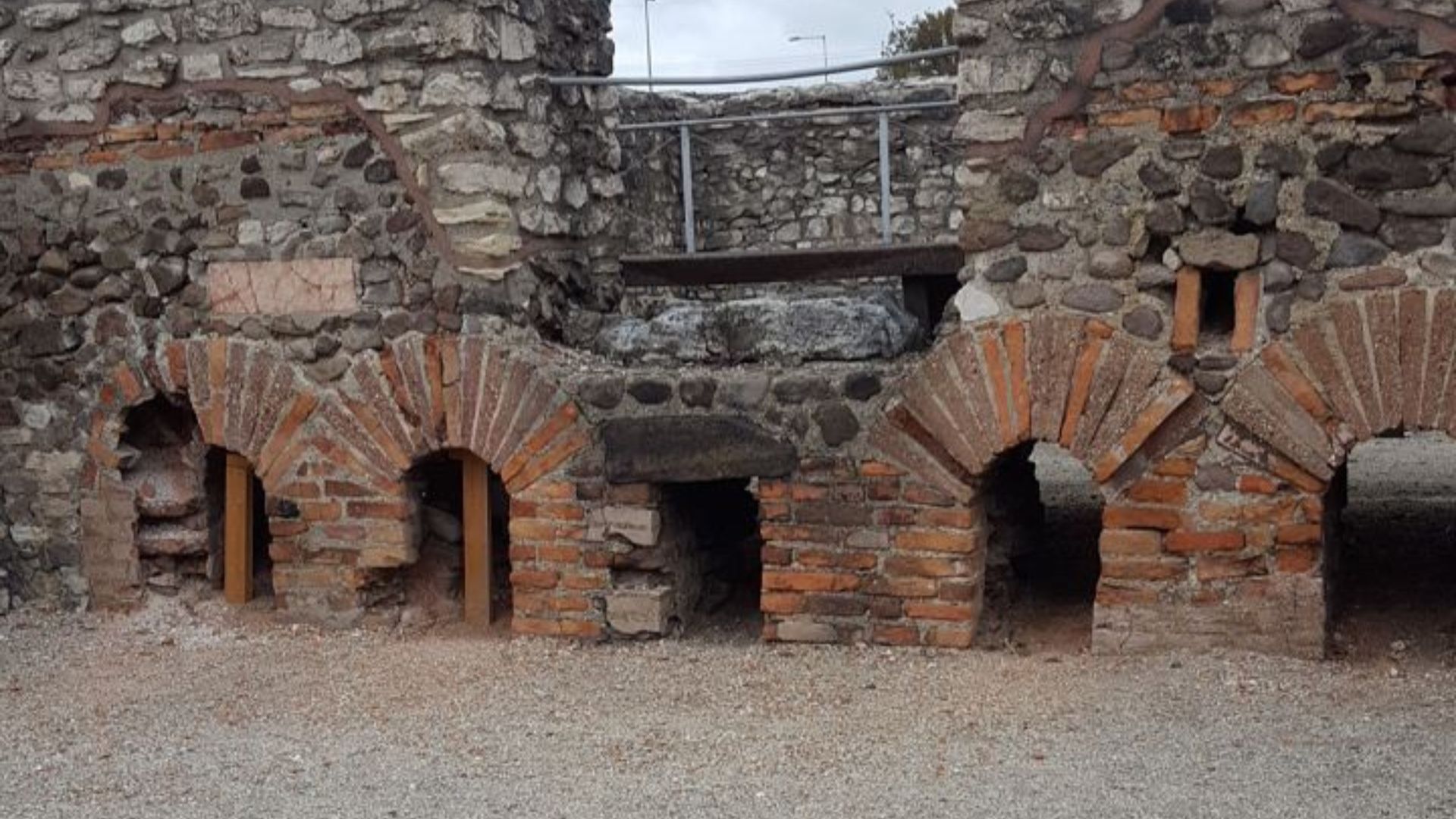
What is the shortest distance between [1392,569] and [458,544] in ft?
12.4

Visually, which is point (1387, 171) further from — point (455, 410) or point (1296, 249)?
point (455, 410)

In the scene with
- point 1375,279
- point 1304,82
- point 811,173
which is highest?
point 811,173

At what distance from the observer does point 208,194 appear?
6.97m

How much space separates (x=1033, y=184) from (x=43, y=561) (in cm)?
459

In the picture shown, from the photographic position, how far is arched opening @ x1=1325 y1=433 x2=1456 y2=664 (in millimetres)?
5855

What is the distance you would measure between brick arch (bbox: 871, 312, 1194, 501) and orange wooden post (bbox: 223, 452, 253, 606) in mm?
2812

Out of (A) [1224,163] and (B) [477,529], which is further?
(B) [477,529]

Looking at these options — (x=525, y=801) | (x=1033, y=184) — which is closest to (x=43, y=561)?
(x=525, y=801)

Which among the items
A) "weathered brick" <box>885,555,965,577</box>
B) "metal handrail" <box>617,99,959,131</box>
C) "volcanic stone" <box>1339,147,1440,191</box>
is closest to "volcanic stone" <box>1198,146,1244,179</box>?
"volcanic stone" <box>1339,147,1440,191</box>

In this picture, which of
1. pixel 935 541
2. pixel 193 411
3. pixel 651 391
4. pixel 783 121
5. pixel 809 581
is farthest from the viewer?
pixel 783 121

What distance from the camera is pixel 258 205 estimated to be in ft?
22.6

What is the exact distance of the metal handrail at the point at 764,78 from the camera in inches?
249

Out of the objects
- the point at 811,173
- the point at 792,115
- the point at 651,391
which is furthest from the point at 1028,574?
the point at 811,173

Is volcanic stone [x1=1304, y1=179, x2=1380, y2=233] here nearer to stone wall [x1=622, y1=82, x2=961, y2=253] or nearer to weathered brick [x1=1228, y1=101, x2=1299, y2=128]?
weathered brick [x1=1228, y1=101, x2=1299, y2=128]
